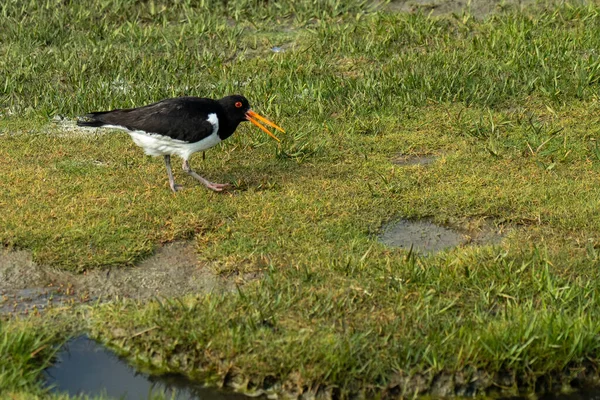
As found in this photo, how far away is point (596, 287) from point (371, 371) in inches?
68.5

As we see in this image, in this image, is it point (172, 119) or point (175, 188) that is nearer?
point (172, 119)

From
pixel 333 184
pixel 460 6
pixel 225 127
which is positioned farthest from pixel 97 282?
pixel 460 6

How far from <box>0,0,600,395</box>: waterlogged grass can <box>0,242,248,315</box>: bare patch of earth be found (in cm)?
12

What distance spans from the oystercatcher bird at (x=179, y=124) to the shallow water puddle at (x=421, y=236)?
153cm

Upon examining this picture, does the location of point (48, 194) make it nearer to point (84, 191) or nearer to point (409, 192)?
point (84, 191)

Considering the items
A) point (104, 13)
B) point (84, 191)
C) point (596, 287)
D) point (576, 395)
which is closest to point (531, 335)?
point (576, 395)

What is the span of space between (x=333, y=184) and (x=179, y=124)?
4.61 ft

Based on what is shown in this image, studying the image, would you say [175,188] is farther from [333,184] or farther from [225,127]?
[333,184]

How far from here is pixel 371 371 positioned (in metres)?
5.72

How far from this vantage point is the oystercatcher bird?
8070 mm

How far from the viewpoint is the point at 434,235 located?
7.61 m

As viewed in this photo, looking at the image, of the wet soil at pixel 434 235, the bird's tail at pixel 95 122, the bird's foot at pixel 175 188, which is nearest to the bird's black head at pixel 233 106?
the bird's foot at pixel 175 188

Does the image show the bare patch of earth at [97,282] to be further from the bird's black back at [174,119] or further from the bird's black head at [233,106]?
the bird's black head at [233,106]

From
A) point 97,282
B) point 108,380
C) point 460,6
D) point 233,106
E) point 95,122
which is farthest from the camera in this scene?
point 460,6
